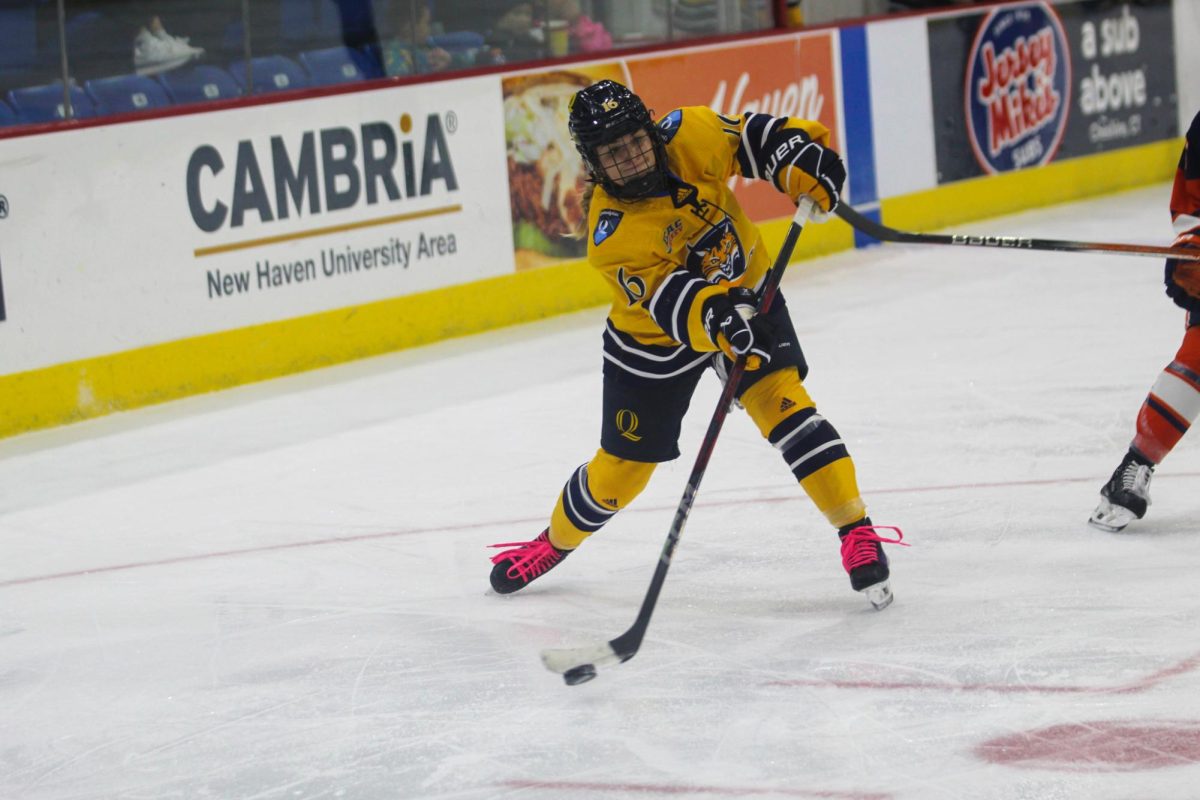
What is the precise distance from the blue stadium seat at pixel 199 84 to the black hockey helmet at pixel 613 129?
3.14 m

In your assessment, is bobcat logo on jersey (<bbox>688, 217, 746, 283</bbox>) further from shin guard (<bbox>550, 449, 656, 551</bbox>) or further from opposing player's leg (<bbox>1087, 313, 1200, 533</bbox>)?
opposing player's leg (<bbox>1087, 313, 1200, 533</bbox>)

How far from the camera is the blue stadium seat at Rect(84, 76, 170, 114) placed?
18.6ft

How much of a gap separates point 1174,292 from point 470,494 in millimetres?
1799

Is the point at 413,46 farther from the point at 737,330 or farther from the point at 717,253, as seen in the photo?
the point at 737,330

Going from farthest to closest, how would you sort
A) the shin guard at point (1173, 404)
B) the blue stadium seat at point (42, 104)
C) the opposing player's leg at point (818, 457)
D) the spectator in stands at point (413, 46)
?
the spectator in stands at point (413, 46) → the blue stadium seat at point (42, 104) → the shin guard at point (1173, 404) → the opposing player's leg at point (818, 457)

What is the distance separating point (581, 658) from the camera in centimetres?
294

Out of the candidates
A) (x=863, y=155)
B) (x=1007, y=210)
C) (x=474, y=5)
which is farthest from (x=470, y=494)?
(x=1007, y=210)

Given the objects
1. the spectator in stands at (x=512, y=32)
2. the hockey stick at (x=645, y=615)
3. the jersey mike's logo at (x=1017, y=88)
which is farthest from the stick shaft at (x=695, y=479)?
the jersey mike's logo at (x=1017, y=88)

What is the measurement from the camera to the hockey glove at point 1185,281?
3479 millimetres

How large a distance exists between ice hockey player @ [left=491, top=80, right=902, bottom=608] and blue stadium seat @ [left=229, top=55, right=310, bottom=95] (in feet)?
10.3

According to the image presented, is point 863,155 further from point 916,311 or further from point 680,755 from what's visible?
point 680,755

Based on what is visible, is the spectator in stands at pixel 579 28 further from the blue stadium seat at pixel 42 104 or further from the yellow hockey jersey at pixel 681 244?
the yellow hockey jersey at pixel 681 244

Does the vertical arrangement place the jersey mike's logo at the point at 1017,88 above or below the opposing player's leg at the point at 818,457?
above

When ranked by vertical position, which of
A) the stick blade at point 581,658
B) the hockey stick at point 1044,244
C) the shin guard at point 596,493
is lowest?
the stick blade at point 581,658
